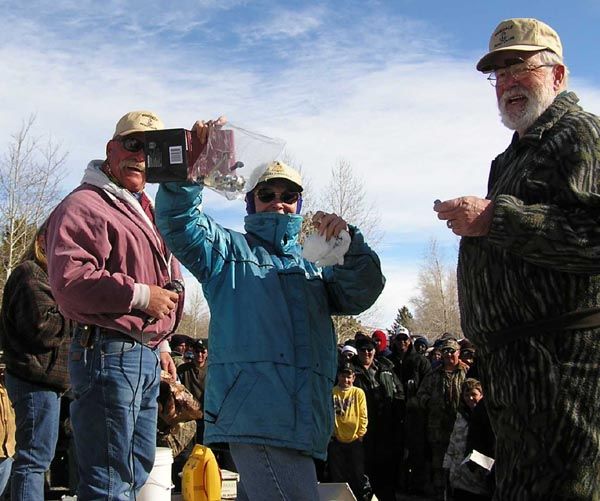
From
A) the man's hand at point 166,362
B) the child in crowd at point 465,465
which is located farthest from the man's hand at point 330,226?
the child in crowd at point 465,465

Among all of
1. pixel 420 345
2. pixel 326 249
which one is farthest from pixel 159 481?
pixel 420 345

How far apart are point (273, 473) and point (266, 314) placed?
0.62 metres

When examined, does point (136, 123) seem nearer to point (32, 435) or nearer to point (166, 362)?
point (166, 362)

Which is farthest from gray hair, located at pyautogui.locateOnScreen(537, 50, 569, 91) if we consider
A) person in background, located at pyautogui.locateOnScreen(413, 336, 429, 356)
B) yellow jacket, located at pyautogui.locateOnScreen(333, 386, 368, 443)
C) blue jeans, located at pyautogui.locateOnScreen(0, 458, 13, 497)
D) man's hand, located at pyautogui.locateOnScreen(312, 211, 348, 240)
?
person in background, located at pyautogui.locateOnScreen(413, 336, 429, 356)

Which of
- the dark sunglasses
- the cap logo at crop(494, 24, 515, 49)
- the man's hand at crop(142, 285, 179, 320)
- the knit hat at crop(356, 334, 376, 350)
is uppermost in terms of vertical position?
the cap logo at crop(494, 24, 515, 49)

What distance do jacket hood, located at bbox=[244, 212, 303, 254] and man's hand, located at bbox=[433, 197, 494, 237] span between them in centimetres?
104

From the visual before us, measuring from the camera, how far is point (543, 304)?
2.69m

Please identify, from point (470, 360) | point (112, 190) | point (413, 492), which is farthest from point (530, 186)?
point (413, 492)

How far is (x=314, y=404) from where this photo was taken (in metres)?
3.28

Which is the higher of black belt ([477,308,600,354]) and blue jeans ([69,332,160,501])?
black belt ([477,308,600,354])

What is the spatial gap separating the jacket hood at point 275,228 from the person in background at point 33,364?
1.40 metres

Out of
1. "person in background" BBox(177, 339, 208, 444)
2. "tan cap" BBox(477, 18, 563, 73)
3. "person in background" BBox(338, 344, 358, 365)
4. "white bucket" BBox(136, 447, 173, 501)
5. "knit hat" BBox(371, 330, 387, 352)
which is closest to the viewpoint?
"tan cap" BBox(477, 18, 563, 73)

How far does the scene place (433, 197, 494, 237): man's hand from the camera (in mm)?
2637

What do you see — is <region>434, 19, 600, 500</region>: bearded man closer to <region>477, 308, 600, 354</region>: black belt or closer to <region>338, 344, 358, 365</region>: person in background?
<region>477, 308, 600, 354</region>: black belt
